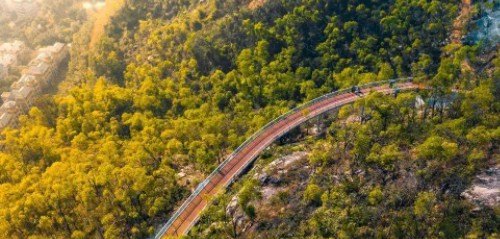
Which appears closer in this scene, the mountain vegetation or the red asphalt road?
the mountain vegetation

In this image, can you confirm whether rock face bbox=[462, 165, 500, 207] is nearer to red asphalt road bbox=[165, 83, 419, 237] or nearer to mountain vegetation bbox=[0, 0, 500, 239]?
mountain vegetation bbox=[0, 0, 500, 239]

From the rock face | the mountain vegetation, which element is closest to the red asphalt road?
the mountain vegetation

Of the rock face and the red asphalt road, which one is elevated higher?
the rock face

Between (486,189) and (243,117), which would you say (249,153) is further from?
(486,189)

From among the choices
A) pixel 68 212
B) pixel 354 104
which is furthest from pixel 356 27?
pixel 68 212

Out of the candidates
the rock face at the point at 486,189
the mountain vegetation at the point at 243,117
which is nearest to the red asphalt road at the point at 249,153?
the mountain vegetation at the point at 243,117

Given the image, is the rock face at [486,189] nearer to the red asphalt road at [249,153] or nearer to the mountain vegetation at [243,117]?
the mountain vegetation at [243,117]

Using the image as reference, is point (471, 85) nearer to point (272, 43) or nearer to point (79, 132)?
point (272, 43)
